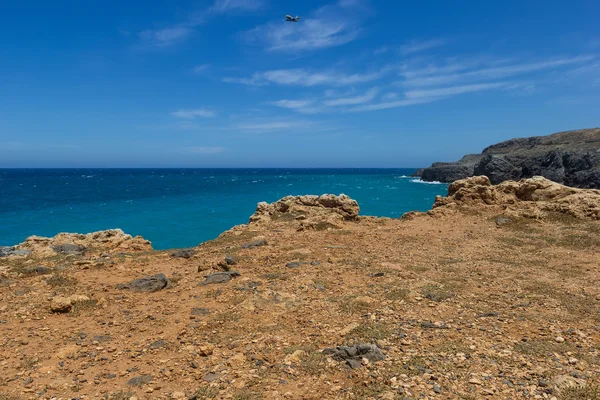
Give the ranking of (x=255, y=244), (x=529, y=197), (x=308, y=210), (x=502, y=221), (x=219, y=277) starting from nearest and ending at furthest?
(x=219, y=277) → (x=255, y=244) → (x=502, y=221) → (x=308, y=210) → (x=529, y=197)

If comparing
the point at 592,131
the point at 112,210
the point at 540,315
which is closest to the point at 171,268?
the point at 540,315

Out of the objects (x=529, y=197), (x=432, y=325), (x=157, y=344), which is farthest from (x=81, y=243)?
(x=529, y=197)

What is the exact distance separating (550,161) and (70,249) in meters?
98.3

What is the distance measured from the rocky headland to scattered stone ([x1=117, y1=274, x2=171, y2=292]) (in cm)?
6

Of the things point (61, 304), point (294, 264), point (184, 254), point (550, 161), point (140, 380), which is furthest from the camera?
point (550, 161)

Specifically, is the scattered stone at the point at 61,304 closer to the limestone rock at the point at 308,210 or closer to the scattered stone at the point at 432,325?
the scattered stone at the point at 432,325

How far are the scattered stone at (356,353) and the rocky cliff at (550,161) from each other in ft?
260

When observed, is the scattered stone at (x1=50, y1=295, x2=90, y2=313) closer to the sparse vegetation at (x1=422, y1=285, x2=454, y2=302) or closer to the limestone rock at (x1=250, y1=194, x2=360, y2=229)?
the sparse vegetation at (x1=422, y1=285, x2=454, y2=302)

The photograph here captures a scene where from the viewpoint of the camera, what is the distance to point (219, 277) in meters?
11.6

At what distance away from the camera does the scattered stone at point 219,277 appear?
11414mm

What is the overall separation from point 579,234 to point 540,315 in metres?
10.5

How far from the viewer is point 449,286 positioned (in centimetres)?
1044

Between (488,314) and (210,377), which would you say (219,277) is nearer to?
(210,377)

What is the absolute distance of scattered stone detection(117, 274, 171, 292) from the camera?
11031mm
